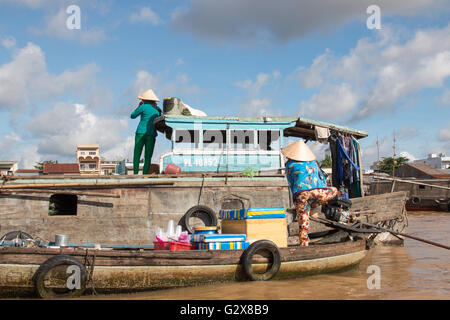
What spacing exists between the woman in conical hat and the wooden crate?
0.56 meters

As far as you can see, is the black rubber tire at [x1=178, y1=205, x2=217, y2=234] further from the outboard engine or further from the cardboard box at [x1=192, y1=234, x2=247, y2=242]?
the outboard engine

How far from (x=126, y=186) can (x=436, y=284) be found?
267 inches

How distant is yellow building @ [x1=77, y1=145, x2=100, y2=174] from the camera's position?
61656mm

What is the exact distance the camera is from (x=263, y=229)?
7281 mm

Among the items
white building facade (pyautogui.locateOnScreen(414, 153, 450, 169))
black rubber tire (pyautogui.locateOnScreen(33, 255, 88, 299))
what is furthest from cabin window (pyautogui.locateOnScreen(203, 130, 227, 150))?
white building facade (pyautogui.locateOnScreen(414, 153, 450, 169))

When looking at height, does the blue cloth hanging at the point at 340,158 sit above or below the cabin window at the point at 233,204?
above

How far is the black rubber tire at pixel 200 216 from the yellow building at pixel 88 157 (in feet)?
168

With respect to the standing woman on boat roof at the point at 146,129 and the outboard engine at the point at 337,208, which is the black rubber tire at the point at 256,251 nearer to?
the outboard engine at the point at 337,208

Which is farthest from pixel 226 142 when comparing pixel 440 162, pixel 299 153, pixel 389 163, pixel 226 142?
pixel 440 162

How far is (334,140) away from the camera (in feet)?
→ 37.4

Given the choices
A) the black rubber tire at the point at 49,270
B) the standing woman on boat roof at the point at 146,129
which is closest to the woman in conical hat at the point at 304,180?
the black rubber tire at the point at 49,270

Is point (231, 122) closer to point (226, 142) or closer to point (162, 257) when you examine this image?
point (226, 142)

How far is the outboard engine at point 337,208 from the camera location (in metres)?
7.69

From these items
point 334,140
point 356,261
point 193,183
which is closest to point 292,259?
point 356,261
